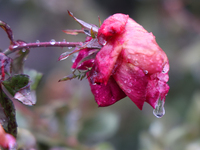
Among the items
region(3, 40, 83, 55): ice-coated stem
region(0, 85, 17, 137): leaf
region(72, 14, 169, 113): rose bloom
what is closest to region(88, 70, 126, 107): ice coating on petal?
region(72, 14, 169, 113): rose bloom

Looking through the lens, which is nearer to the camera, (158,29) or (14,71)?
(14,71)

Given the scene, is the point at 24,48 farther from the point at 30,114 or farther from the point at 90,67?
the point at 30,114

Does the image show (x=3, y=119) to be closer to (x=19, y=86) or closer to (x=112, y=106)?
(x=19, y=86)

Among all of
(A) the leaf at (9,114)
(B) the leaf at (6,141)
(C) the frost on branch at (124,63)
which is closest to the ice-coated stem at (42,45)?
(C) the frost on branch at (124,63)

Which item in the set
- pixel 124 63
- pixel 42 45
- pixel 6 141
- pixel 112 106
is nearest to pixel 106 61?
pixel 124 63

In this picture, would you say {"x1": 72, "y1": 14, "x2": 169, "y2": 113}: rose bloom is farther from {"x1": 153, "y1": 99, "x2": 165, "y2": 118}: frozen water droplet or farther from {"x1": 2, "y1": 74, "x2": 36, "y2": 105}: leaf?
{"x1": 2, "y1": 74, "x2": 36, "y2": 105}: leaf

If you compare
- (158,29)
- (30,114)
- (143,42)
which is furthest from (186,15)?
(143,42)
